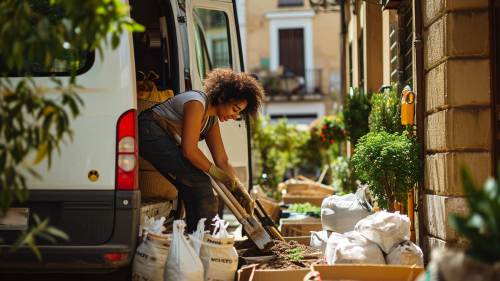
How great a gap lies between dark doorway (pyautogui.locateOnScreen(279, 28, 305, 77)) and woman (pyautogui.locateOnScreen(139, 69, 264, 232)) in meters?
28.8

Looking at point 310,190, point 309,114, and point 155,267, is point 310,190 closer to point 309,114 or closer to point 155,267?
point 155,267

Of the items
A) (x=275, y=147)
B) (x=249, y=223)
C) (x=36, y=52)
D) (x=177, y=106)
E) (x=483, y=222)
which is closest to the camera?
(x=483, y=222)

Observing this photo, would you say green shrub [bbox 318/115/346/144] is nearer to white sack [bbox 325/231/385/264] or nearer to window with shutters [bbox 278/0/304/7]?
white sack [bbox 325/231/385/264]

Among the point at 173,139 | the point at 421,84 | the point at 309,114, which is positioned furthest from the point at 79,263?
the point at 309,114

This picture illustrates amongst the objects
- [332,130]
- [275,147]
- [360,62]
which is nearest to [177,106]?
[360,62]

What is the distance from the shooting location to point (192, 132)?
6.62m

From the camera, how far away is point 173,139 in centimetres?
695

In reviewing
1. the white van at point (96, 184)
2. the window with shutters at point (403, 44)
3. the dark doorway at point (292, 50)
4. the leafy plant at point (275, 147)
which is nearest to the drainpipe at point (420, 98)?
the window with shutters at point (403, 44)

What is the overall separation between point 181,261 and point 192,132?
1.17 m

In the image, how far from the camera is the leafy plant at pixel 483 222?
3.19 meters

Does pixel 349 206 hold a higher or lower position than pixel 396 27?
lower

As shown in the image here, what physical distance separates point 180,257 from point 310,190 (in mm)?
7884

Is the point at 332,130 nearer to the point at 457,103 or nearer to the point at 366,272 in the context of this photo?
the point at 457,103

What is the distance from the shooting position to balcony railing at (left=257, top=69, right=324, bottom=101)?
34688mm
